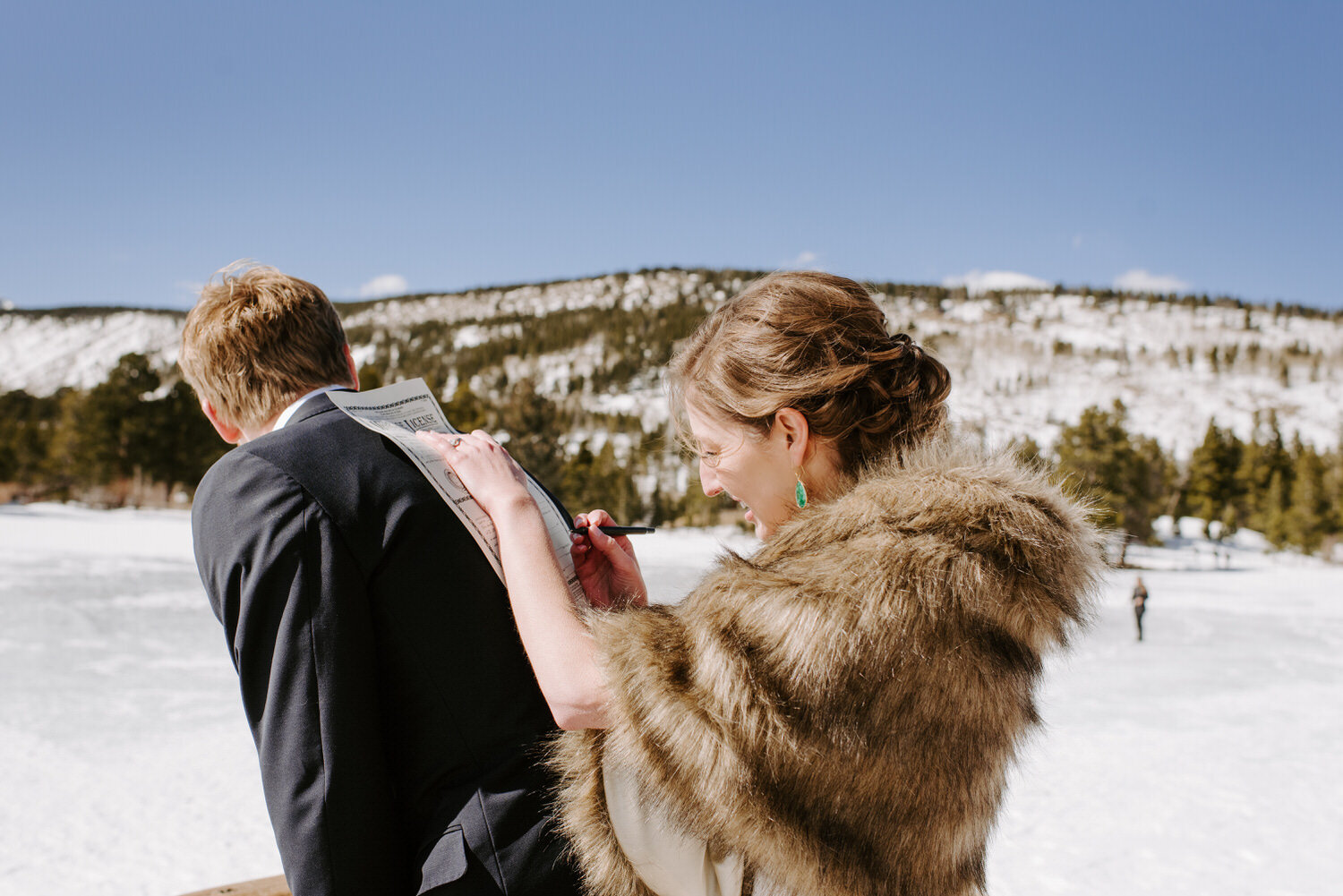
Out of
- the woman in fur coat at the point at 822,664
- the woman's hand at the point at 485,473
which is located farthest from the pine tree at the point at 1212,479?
the woman's hand at the point at 485,473

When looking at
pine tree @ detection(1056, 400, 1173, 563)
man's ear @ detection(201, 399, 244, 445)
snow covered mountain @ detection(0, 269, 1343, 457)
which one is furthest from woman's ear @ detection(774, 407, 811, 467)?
snow covered mountain @ detection(0, 269, 1343, 457)

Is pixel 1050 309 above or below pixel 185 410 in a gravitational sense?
above

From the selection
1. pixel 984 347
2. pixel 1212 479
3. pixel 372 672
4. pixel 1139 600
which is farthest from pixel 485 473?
pixel 984 347

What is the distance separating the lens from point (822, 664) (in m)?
1.21

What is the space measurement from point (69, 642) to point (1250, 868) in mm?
15065

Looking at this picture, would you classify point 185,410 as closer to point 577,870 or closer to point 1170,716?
point 1170,716

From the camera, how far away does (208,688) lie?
11148 millimetres

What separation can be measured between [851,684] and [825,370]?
22.8 inches

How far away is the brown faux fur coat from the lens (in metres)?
1.23

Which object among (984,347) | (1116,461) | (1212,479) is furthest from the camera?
(984,347)

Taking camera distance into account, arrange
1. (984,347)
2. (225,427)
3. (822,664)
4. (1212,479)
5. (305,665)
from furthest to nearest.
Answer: (984,347) → (1212,479) → (225,427) → (305,665) → (822,664)

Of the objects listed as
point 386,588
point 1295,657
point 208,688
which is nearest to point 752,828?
point 386,588

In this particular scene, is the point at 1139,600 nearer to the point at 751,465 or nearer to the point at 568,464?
the point at 751,465

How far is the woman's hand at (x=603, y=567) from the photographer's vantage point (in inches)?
71.1
